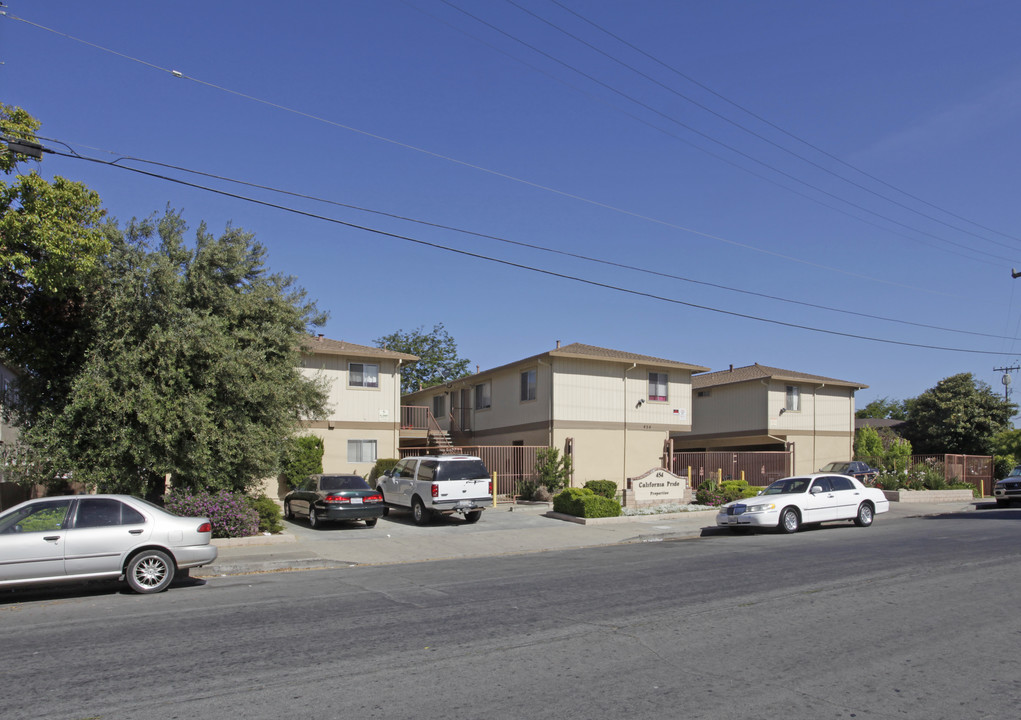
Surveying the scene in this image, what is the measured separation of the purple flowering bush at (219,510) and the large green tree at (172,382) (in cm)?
44

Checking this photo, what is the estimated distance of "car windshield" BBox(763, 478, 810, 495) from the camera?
20062 millimetres

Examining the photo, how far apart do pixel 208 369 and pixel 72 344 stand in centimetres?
307

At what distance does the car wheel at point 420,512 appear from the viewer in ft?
68.8

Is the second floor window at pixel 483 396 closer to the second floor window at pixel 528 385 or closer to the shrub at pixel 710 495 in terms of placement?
the second floor window at pixel 528 385

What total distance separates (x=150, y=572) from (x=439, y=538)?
8.38 metres

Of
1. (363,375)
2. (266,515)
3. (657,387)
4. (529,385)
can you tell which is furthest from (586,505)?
(657,387)

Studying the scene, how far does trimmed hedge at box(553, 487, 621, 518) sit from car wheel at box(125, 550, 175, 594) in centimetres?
1307

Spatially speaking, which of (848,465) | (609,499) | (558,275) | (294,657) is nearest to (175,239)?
(558,275)

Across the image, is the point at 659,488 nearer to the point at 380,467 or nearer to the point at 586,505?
the point at 586,505

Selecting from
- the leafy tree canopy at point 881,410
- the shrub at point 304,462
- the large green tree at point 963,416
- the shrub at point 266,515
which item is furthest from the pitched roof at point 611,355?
the leafy tree canopy at point 881,410

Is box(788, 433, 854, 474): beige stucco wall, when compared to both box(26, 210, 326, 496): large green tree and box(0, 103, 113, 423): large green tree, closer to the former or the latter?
box(26, 210, 326, 496): large green tree

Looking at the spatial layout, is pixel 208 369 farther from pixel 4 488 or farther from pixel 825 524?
pixel 825 524

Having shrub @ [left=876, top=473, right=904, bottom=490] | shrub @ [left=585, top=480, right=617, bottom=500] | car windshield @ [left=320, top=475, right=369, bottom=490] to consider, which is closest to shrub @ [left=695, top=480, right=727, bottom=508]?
shrub @ [left=585, top=480, right=617, bottom=500]

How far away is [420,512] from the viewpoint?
2103 centimetres
